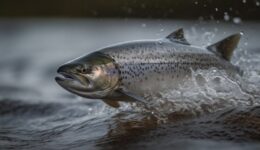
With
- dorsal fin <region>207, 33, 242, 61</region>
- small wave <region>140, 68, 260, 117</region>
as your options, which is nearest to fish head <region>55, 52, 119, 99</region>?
small wave <region>140, 68, 260, 117</region>

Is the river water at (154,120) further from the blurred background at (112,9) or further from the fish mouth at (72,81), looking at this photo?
the blurred background at (112,9)

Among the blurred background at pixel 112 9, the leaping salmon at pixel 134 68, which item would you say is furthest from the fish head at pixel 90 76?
the blurred background at pixel 112 9

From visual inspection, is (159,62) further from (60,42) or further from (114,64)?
(60,42)

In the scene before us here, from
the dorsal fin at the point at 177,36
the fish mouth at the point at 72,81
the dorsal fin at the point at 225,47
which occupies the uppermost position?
the dorsal fin at the point at 177,36

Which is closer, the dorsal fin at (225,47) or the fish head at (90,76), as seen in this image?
the fish head at (90,76)

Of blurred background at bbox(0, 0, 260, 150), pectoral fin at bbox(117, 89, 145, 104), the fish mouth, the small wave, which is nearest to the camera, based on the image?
blurred background at bbox(0, 0, 260, 150)

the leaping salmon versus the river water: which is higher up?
the leaping salmon

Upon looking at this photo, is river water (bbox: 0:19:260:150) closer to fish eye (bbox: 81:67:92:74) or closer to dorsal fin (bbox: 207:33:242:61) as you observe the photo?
dorsal fin (bbox: 207:33:242:61)

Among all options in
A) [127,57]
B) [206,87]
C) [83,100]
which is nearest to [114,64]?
[127,57]

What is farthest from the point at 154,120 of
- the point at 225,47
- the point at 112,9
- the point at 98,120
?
the point at 112,9
